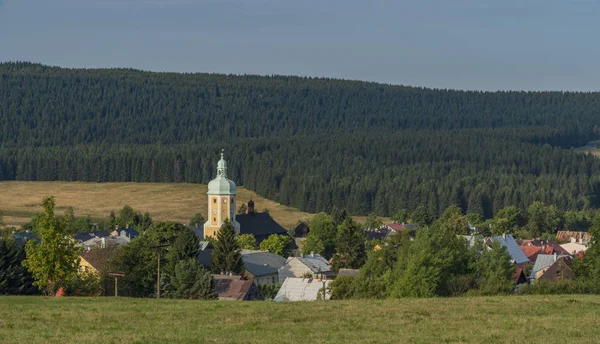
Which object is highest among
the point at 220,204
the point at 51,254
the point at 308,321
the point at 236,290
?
the point at 308,321

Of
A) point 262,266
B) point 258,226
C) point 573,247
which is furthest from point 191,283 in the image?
point 258,226

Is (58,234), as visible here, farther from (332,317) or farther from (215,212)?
(215,212)

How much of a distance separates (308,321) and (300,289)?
124ft

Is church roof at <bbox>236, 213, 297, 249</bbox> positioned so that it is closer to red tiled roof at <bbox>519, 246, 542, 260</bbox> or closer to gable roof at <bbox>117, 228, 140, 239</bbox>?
gable roof at <bbox>117, 228, 140, 239</bbox>

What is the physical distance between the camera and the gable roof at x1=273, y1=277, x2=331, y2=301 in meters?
70.3

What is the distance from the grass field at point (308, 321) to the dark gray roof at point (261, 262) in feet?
170

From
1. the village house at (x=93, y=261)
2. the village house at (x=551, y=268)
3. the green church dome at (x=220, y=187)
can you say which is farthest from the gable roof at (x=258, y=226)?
the village house at (x=93, y=261)

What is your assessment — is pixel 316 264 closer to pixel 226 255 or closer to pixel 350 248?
pixel 350 248

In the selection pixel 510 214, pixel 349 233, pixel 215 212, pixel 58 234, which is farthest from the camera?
pixel 510 214

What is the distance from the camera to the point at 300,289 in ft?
235

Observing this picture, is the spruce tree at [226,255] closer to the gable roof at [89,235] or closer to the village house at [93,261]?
the village house at [93,261]

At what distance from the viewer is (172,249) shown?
7288 cm

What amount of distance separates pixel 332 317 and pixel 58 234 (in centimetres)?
2416

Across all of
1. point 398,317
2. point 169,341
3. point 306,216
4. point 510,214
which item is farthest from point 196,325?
point 306,216
